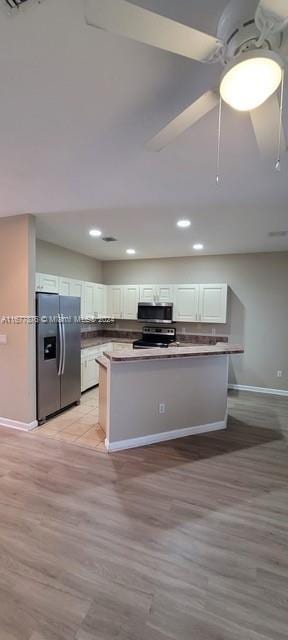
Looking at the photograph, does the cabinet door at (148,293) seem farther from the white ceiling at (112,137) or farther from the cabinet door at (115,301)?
the white ceiling at (112,137)

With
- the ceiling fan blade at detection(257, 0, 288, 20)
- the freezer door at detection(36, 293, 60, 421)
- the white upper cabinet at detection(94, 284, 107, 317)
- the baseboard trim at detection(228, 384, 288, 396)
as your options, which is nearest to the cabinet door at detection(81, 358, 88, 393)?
the freezer door at detection(36, 293, 60, 421)

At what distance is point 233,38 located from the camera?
91 centimetres

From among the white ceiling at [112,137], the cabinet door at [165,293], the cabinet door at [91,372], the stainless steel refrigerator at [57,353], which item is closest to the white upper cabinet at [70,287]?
the stainless steel refrigerator at [57,353]

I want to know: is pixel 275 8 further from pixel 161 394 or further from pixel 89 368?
pixel 89 368

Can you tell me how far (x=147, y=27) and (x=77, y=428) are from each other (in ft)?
12.4

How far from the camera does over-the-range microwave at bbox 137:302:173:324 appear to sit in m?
5.62

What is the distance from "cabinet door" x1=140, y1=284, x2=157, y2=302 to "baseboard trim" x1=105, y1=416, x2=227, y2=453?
2905 millimetres

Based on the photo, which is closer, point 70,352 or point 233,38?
point 233,38

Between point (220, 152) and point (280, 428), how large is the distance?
3.58 m

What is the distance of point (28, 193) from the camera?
2727 millimetres

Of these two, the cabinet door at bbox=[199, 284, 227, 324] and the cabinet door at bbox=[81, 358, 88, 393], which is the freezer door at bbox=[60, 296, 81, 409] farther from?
the cabinet door at bbox=[199, 284, 227, 324]

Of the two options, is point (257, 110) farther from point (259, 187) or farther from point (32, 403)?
point (32, 403)

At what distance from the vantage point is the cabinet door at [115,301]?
6.11 metres

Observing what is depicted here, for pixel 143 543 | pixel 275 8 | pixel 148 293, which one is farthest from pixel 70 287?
pixel 275 8
